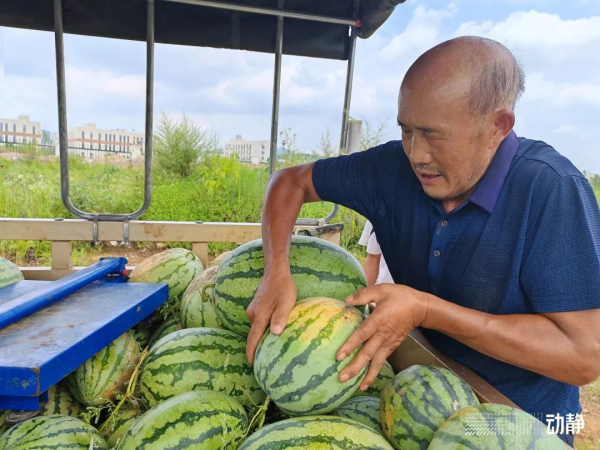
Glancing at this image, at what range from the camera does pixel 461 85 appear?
57.5 inches

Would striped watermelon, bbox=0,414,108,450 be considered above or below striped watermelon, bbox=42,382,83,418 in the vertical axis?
above

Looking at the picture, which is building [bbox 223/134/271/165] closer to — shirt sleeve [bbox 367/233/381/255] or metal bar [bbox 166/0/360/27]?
shirt sleeve [bbox 367/233/381/255]

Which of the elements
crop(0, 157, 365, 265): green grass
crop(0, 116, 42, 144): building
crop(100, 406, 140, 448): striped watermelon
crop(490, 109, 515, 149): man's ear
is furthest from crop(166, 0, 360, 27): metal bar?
crop(0, 116, 42, 144): building

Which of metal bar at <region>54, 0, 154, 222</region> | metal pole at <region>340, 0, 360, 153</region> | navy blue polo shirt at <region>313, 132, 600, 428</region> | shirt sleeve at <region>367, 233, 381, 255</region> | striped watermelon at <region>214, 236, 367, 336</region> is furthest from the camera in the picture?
shirt sleeve at <region>367, 233, 381, 255</region>

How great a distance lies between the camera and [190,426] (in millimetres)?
1161

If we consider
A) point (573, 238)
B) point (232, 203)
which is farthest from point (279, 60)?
point (232, 203)

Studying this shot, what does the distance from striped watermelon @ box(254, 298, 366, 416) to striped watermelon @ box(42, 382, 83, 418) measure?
0.73 metres

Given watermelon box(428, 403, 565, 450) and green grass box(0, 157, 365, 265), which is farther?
green grass box(0, 157, 365, 265)

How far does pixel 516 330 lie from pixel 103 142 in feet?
34.5

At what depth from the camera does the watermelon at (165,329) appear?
1942 mm

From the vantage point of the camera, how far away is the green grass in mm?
7402

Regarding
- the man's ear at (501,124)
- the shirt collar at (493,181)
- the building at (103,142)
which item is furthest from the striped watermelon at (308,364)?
the building at (103,142)

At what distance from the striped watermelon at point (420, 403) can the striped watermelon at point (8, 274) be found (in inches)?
76.6

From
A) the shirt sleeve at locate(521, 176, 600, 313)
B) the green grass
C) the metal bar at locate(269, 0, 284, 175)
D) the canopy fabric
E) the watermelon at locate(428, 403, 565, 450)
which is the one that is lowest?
the green grass
